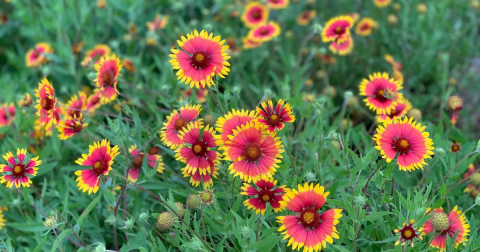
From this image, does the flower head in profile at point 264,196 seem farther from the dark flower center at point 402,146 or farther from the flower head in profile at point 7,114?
the flower head in profile at point 7,114

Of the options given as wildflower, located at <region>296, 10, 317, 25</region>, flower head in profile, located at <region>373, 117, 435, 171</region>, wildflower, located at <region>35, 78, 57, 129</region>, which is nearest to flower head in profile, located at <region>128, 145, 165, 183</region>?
wildflower, located at <region>35, 78, 57, 129</region>

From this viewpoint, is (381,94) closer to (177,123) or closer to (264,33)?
(177,123)

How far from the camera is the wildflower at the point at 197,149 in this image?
1.32 metres

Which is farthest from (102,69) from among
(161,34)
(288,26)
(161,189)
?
(288,26)

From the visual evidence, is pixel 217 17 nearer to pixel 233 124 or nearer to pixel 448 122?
pixel 448 122

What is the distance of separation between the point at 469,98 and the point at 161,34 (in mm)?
2349

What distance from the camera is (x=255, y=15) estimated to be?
2805 mm

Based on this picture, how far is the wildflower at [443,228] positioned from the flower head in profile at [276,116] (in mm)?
520

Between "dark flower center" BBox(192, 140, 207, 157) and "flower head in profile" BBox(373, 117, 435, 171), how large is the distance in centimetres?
54

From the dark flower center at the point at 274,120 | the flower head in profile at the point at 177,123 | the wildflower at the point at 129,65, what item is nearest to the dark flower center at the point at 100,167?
the flower head in profile at the point at 177,123

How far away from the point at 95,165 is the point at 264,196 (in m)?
0.57

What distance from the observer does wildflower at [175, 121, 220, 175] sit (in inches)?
51.9

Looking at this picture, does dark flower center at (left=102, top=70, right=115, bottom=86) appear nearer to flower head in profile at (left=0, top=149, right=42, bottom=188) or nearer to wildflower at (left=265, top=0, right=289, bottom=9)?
flower head in profile at (left=0, top=149, right=42, bottom=188)

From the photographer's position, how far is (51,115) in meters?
1.49
